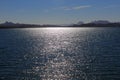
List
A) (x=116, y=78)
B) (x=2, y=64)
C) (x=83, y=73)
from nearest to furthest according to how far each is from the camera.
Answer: (x=116, y=78) → (x=83, y=73) → (x=2, y=64)

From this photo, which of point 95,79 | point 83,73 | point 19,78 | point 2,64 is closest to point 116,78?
point 95,79

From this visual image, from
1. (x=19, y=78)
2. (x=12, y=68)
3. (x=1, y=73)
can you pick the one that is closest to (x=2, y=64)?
(x=12, y=68)

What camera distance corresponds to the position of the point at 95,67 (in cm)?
5109

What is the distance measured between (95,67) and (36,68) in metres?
10.4

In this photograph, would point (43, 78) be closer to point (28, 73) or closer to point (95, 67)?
point (28, 73)

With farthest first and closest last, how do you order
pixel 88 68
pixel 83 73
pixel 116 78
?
pixel 88 68 < pixel 83 73 < pixel 116 78

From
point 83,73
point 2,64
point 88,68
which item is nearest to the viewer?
point 83,73

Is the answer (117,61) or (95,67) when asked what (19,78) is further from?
(117,61)

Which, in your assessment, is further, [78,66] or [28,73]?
[78,66]

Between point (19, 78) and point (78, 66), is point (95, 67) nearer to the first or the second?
point (78, 66)

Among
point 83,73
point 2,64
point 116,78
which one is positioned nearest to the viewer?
point 116,78

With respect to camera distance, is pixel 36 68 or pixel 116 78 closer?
pixel 116 78

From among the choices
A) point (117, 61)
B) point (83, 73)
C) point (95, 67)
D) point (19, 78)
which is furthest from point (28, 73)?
point (117, 61)

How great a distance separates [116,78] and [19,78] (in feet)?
46.1
